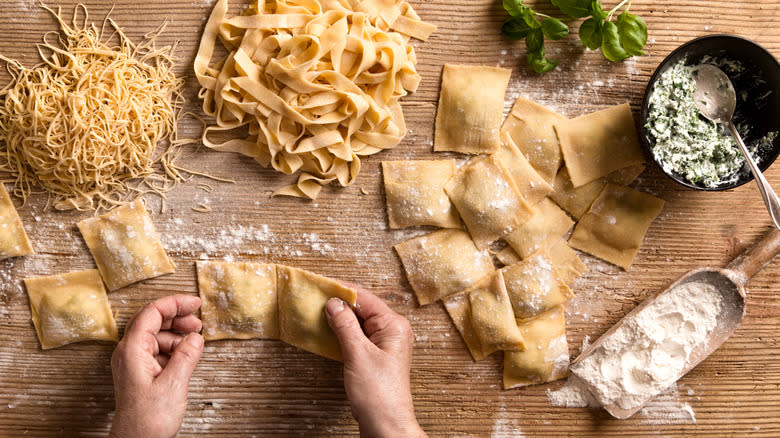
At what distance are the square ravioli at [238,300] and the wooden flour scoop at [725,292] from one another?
1.14 m

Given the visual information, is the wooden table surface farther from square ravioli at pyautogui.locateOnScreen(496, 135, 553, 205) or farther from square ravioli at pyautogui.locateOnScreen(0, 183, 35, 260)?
square ravioli at pyautogui.locateOnScreen(496, 135, 553, 205)

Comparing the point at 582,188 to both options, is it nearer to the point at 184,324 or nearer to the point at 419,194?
the point at 419,194

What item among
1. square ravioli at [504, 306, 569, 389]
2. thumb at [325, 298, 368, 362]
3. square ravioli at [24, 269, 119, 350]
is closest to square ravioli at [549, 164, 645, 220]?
square ravioli at [504, 306, 569, 389]

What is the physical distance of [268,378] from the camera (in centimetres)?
198

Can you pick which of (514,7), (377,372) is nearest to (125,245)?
(377,372)

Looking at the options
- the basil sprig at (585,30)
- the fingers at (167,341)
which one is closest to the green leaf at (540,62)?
the basil sprig at (585,30)

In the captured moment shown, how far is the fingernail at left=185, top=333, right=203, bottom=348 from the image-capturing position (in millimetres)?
1816

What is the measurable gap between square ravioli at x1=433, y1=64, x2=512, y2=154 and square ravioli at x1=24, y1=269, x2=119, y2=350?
4.41ft

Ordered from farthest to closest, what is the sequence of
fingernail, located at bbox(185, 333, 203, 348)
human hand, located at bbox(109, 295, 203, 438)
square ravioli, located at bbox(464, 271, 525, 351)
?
square ravioli, located at bbox(464, 271, 525, 351)
fingernail, located at bbox(185, 333, 203, 348)
human hand, located at bbox(109, 295, 203, 438)

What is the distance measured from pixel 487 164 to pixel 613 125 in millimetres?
475

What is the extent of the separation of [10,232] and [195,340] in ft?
2.57

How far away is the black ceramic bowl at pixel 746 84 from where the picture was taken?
5.77 ft

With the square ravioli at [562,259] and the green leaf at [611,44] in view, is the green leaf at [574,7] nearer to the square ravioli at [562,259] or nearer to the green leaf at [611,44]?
the green leaf at [611,44]

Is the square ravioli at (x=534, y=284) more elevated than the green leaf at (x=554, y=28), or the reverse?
the green leaf at (x=554, y=28)
